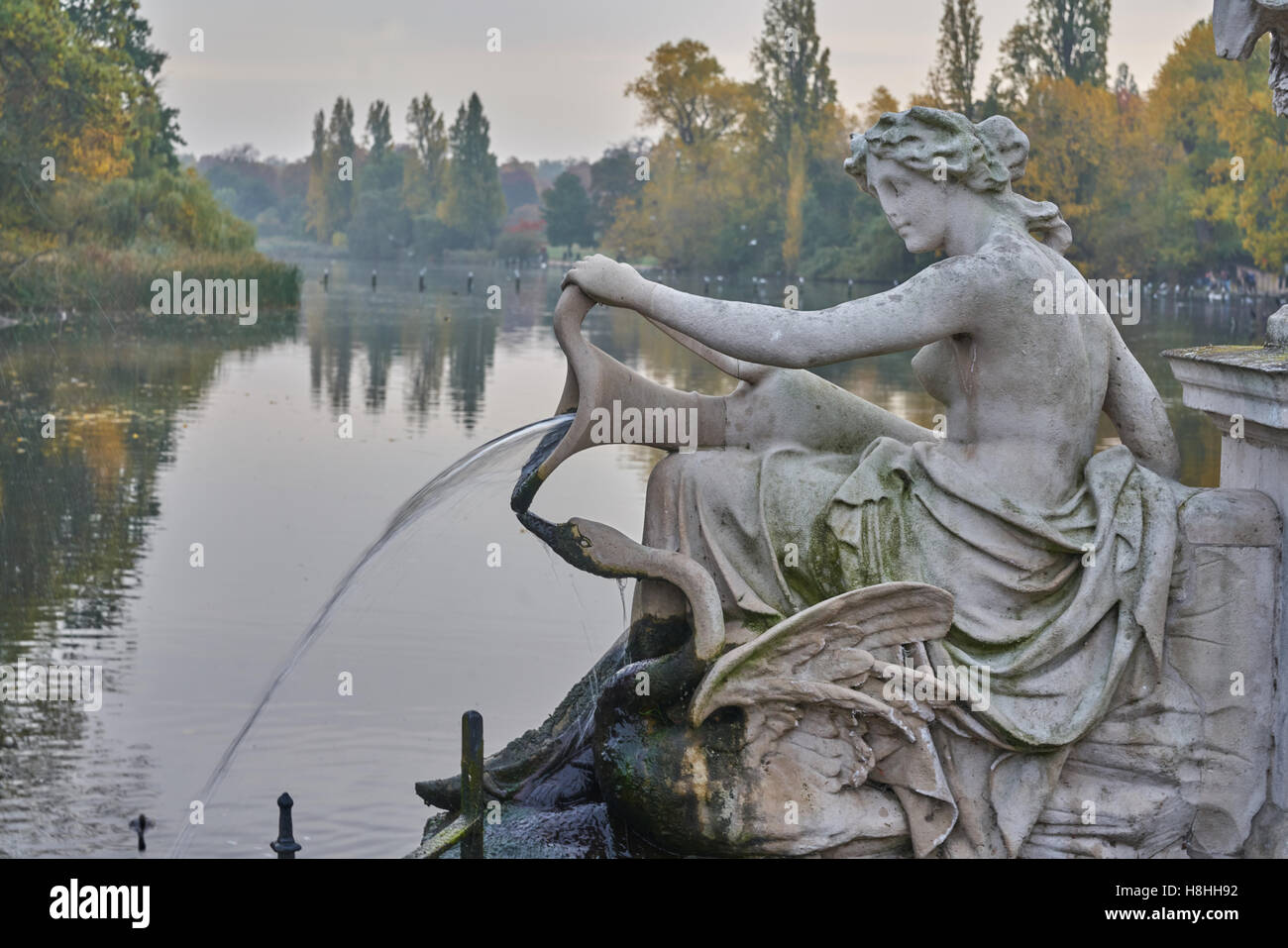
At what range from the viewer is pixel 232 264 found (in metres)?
40.1

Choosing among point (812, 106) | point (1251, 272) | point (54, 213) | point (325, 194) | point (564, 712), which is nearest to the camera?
point (564, 712)

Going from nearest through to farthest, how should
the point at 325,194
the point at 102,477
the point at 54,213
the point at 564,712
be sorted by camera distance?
the point at 564,712 < the point at 102,477 < the point at 54,213 < the point at 325,194

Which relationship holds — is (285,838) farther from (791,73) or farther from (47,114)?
(791,73)

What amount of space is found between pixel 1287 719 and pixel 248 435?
1494 cm

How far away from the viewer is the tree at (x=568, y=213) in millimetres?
99250

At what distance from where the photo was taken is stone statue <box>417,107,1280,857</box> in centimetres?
500

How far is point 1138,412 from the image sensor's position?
540 cm

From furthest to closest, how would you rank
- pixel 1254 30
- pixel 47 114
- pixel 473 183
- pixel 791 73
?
1. pixel 473 183
2. pixel 791 73
3. pixel 47 114
4. pixel 1254 30

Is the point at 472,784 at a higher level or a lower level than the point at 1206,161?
lower

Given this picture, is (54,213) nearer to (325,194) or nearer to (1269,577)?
(1269,577)

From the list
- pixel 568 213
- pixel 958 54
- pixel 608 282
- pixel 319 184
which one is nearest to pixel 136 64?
pixel 958 54

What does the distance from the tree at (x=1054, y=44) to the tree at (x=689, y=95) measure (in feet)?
56.3

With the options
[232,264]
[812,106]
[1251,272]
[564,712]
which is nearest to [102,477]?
[564,712]

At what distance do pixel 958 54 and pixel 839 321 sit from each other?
61007 millimetres
